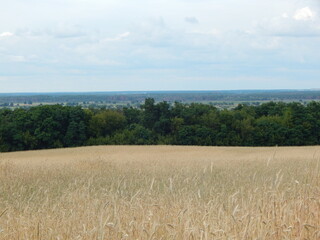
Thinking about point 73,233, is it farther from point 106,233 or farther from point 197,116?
point 197,116

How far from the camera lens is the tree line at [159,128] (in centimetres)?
5144

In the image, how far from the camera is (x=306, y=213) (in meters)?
5.86

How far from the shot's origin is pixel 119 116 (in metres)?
58.2

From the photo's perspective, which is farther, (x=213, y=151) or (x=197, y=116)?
(x=197, y=116)

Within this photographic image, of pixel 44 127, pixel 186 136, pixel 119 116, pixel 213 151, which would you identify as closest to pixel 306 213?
pixel 213 151

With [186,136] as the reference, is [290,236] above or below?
above

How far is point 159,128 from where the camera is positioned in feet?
181

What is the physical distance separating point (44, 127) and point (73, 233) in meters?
48.8

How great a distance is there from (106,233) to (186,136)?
4662cm

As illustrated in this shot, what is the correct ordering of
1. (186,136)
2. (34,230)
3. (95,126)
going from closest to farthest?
(34,230), (186,136), (95,126)

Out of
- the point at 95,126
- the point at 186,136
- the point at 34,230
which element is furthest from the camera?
the point at 95,126

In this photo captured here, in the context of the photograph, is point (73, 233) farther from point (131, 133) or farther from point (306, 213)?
point (131, 133)

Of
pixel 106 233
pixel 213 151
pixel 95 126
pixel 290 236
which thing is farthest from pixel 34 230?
pixel 95 126

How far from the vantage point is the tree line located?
51438 mm
